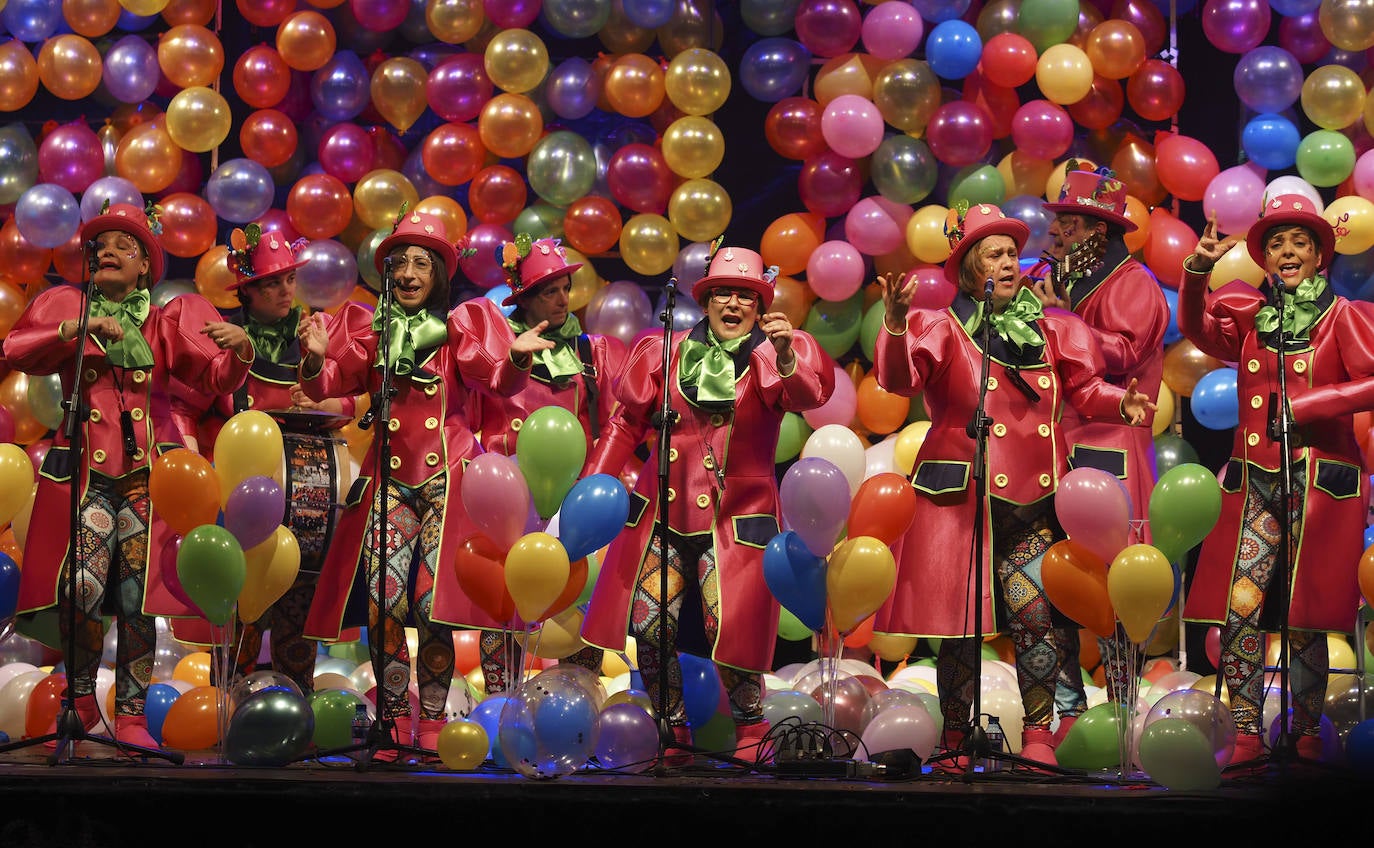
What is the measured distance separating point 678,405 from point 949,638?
44.7 inches

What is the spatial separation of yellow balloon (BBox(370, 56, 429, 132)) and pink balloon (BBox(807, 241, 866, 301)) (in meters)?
2.02

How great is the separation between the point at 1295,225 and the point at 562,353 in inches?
104

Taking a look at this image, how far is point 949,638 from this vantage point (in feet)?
16.3

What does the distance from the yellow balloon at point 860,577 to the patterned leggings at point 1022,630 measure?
0.38 metres

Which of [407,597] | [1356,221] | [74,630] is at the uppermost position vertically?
[1356,221]

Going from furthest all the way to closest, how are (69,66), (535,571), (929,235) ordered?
(69,66) → (929,235) → (535,571)

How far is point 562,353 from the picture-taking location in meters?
6.13

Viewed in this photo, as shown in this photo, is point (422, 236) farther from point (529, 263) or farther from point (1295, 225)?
point (1295, 225)

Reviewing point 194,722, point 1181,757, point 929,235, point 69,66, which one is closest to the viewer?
point 1181,757

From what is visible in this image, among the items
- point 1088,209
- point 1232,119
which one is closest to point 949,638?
point 1088,209

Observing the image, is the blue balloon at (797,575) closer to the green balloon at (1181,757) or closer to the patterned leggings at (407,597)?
the green balloon at (1181,757)

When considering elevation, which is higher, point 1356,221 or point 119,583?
point 1356,221

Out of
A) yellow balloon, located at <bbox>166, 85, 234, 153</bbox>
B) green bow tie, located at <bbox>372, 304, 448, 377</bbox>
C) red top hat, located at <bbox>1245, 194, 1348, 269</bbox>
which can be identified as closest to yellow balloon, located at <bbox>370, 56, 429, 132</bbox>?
yellow balloon, located at <bbox>166, 85, 234, 153</bbox>

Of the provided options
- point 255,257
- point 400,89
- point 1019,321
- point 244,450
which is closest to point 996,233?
point 1019,321
